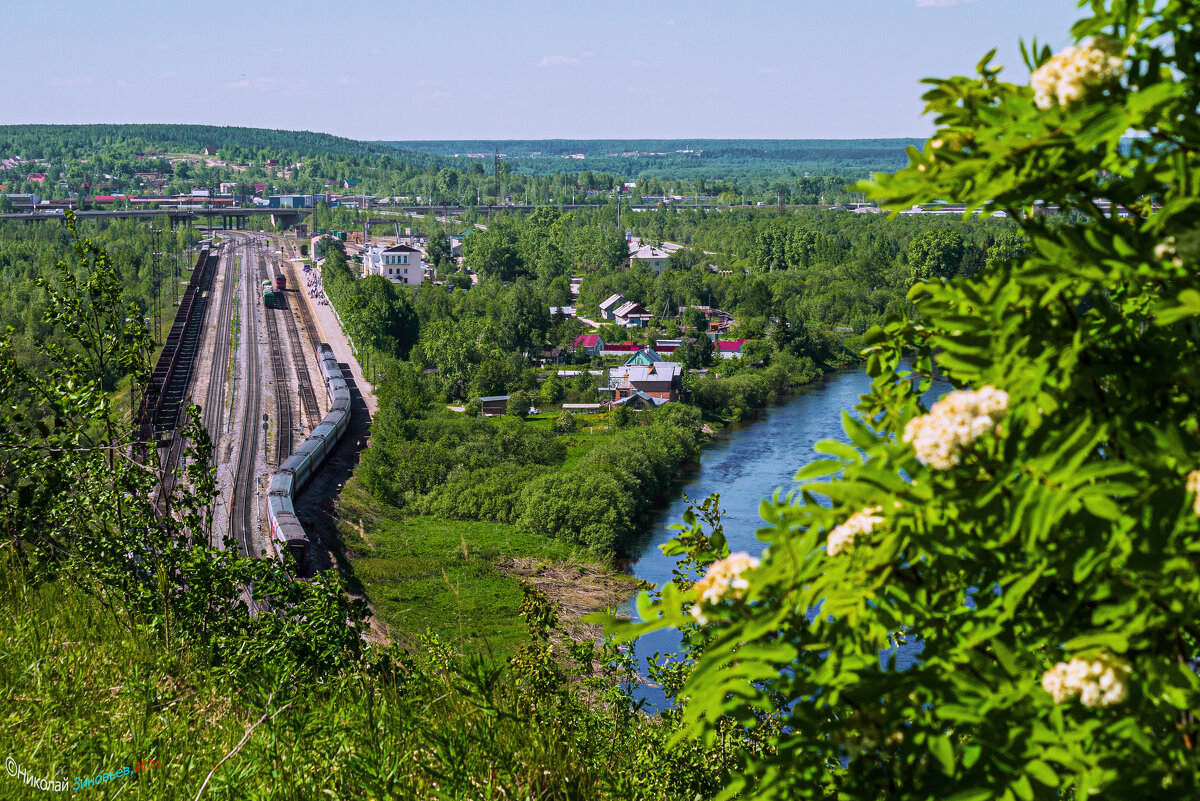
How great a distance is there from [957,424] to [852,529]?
0.19m

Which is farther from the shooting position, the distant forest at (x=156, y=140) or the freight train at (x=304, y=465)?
the distant forest at (x=156, y=140)

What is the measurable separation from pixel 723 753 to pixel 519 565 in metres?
17.5

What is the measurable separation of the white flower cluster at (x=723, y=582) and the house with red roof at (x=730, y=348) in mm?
38604

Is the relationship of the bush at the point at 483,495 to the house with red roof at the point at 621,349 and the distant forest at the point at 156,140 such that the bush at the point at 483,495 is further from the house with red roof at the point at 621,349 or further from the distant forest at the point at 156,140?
the distant forest at the point at 156,140

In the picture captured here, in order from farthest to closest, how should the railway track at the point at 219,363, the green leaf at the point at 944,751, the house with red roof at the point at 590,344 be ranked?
1. the house with red roof at the point at 590,344
2. the railway track at the point at 219,363
3. the green leaf at the point at 944,751

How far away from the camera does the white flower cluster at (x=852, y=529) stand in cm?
124

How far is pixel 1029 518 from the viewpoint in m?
1.15

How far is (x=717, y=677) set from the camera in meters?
1.25

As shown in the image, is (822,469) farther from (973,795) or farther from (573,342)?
(573,342)

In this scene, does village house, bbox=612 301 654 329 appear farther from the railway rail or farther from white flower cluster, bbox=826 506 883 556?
white flower cluster, bbox=826 506 883 556

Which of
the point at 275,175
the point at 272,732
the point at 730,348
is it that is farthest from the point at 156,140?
the point at 272,732

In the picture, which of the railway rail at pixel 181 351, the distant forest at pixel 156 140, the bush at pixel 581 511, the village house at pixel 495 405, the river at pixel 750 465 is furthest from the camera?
the distant forest at pixel 156 140

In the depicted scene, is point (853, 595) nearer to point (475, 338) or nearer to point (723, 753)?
point (723, 753)

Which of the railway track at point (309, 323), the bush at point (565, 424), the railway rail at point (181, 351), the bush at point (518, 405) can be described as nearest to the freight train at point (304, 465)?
the railway rail at point (181, 351)
